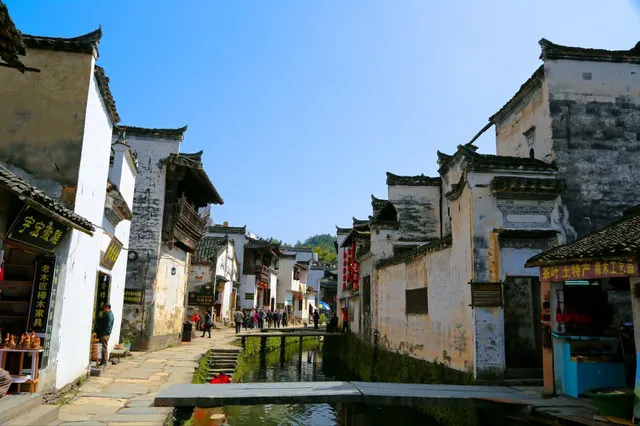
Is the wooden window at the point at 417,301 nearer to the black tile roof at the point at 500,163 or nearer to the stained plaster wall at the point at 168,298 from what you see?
the black tile roof at the point at 500,163

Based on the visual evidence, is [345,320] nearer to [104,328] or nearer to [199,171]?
[199,171]

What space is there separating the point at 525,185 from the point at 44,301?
1026 cm

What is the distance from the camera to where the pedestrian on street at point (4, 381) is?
706cm

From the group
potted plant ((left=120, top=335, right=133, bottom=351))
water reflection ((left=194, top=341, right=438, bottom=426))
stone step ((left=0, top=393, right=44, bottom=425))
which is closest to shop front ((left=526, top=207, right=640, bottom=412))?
water reflection ((left=194, top=341, right=438, bottom=426))

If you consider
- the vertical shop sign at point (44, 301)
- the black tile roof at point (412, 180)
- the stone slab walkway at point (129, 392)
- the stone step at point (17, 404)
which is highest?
the black tile roof at point (412, 180)

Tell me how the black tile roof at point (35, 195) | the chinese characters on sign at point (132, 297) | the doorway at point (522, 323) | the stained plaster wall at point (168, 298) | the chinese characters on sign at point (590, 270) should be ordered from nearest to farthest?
the black tile roof at point (35, 195)
the chinese characters on sign at point (590, 270)
the doorway at point (522, 323)
the chinese characters on sign at point (132, 297)
the stained plaster wall at point (168, 298)

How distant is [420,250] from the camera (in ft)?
49.0

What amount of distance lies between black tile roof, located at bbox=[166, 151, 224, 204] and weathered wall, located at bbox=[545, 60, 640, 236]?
12636mm

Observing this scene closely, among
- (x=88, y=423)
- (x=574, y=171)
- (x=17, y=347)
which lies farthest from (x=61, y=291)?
(x=574, y=171)

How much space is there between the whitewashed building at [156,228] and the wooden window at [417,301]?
9.32m

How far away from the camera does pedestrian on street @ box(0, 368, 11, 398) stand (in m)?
7.06

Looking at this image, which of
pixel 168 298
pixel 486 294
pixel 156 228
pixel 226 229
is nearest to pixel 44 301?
pixel 486 294

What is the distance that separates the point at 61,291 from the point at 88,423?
2.45 metres

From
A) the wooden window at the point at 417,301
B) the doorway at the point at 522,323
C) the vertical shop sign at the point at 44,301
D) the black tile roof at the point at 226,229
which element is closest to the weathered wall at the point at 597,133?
the doorway at the point at 522,323
